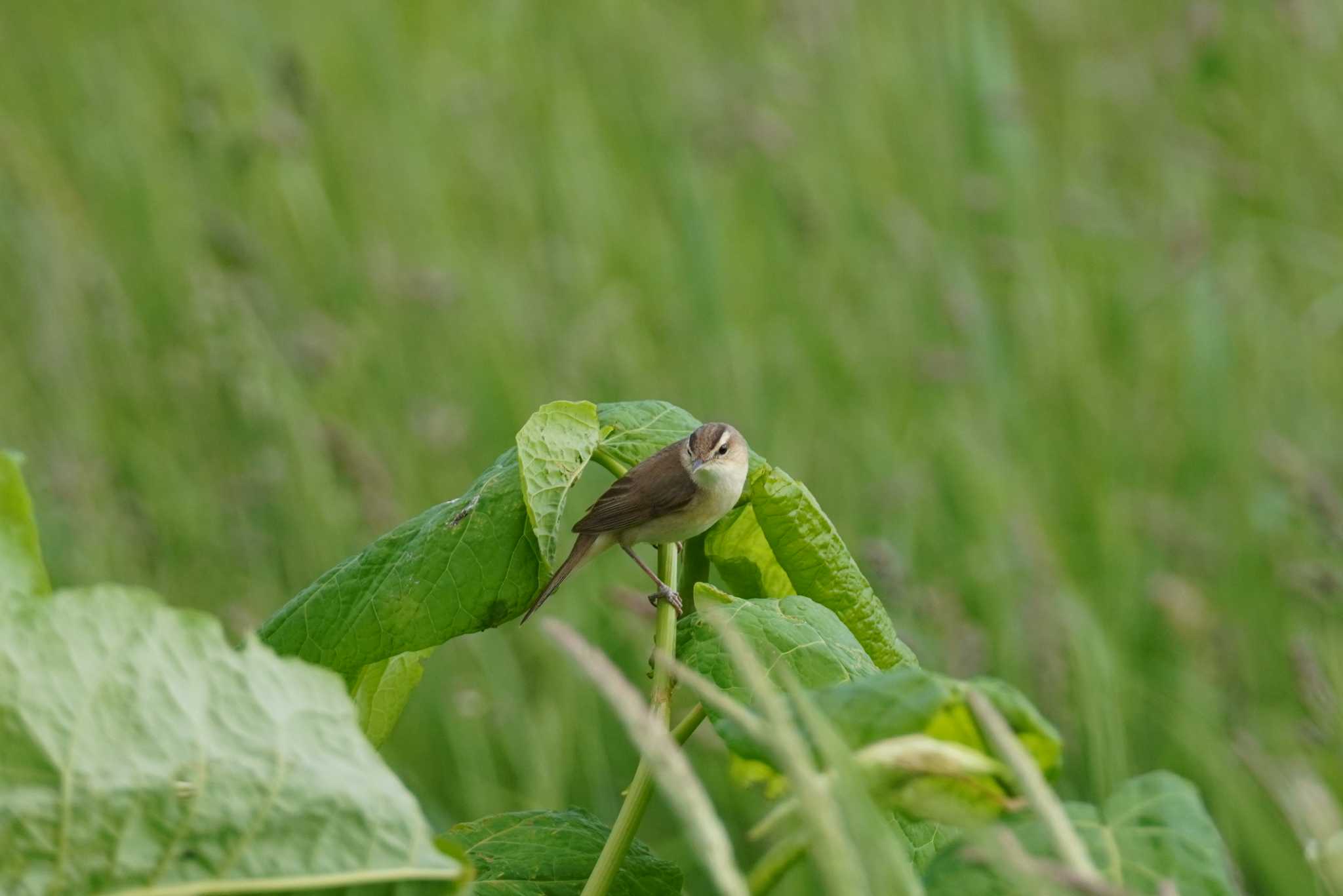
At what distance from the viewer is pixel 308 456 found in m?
3.78

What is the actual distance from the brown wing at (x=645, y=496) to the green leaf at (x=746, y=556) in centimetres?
24

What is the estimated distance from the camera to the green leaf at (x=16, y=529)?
875 millimetres

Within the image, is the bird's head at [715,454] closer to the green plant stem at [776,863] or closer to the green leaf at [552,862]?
the green leaf at [552,862]

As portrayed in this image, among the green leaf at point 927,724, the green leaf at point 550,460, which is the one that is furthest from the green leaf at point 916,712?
the green leaf at point 550,460

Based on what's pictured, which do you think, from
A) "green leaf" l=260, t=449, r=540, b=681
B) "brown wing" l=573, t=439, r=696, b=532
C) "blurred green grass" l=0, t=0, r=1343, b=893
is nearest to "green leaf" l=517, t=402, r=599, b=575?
"green leaf" l=260, t=449, r=540, b=681

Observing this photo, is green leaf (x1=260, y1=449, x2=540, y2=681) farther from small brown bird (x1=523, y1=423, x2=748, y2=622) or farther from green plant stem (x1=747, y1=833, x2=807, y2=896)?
green plant stem (x1=747, y1=833, x2=807, y2=896)

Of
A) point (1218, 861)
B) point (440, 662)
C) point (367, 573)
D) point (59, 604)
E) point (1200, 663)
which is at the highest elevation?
point (59, 604)

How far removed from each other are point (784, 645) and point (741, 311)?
3666mm

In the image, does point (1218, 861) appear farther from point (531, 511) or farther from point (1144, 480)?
point (1144, 480)

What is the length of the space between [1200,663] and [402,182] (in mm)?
3157

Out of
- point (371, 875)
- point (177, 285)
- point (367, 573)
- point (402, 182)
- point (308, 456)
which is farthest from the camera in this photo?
point (402, 182)

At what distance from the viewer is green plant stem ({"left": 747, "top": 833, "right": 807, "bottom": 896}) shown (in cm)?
72

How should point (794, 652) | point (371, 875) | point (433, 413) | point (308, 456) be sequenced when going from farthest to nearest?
point (433, 413)
point (308, 456)
point (794, 652)
point (371, 875)

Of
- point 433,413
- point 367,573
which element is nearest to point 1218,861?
point 367,573
